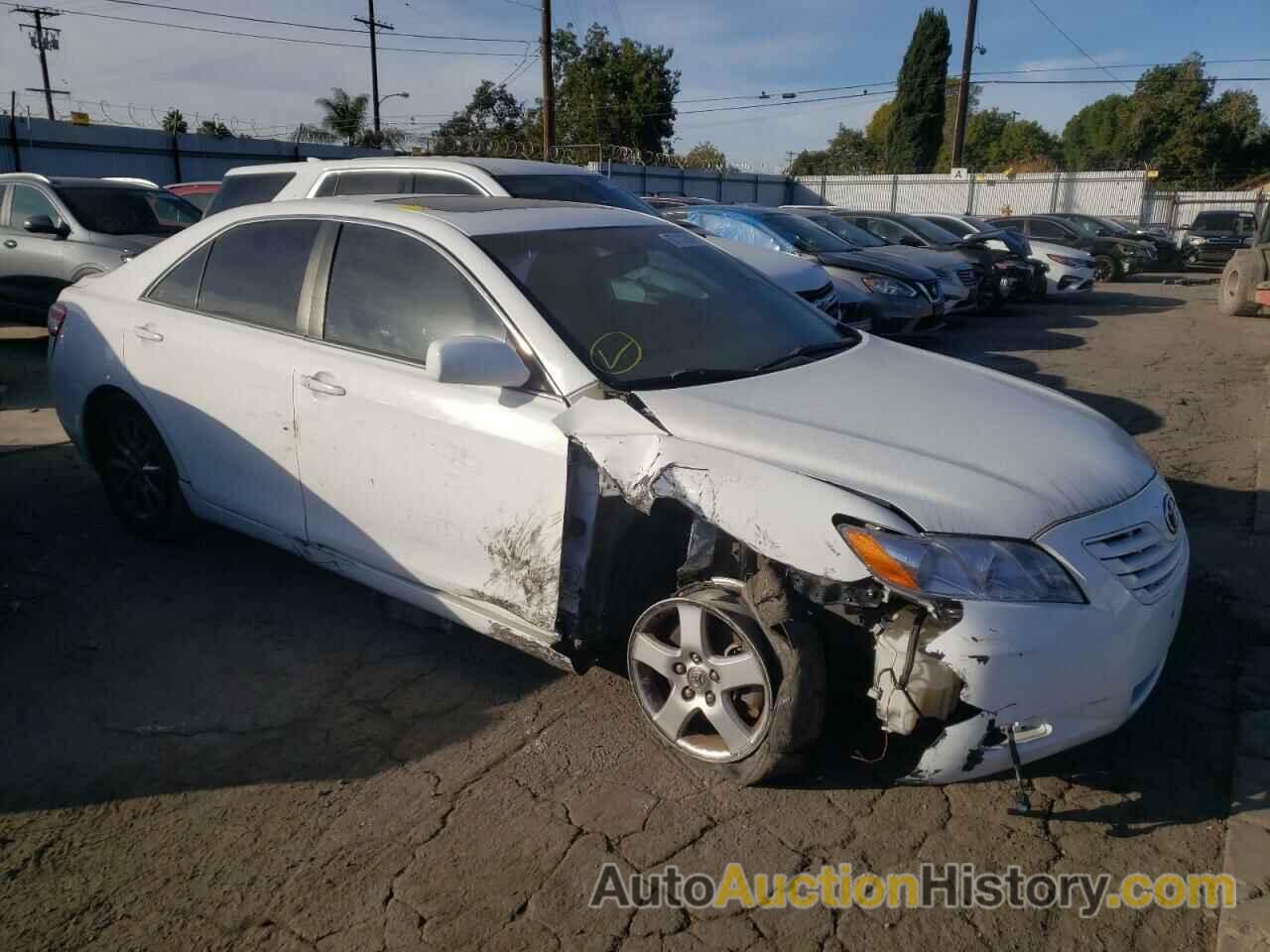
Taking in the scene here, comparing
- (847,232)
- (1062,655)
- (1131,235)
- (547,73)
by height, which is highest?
(547,73)

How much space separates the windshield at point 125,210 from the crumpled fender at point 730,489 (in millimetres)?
8967

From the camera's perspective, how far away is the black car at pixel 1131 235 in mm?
21484

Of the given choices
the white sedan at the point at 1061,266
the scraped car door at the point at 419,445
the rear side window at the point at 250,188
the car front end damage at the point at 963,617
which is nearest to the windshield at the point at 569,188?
the rear side window at the point at 250,188

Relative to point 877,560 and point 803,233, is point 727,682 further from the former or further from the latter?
point 803,233

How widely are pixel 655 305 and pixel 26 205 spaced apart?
9.36 m

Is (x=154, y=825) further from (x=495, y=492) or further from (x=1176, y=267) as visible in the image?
(x=1176, y=267)

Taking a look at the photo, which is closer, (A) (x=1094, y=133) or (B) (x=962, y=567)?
(B) (x=962, y=567)

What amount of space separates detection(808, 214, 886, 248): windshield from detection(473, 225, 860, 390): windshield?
29.4 feet

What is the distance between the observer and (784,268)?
821 centimetres

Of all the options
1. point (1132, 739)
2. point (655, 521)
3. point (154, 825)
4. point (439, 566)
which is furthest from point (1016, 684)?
point (154, 825)

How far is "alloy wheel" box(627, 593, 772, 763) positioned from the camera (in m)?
2.85

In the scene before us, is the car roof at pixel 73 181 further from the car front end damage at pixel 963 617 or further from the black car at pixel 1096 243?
the black car at pixel 1096 243

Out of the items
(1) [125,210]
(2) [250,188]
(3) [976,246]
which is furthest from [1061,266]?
(1) [125,210]

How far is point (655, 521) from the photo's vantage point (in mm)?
3211
